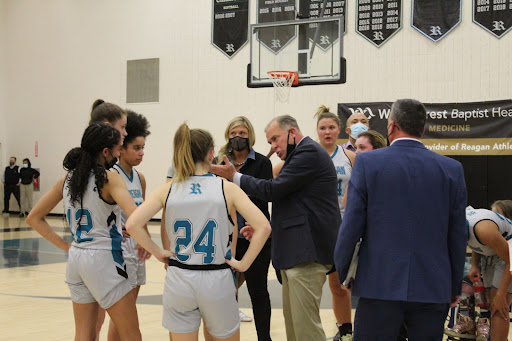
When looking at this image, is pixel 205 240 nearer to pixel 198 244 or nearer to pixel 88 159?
pixel 198 244

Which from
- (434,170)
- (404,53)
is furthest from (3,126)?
(434,170)

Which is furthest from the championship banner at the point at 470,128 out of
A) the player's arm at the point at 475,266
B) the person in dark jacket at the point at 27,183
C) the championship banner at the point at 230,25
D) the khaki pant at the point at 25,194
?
the khaki pant at the point at 25,194

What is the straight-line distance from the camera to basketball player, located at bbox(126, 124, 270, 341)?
338cm

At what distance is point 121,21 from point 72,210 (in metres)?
16.2

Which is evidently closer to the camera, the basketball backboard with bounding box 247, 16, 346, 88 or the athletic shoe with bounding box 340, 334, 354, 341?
the athletic shoe with bounding box 340, 334, 354, 341

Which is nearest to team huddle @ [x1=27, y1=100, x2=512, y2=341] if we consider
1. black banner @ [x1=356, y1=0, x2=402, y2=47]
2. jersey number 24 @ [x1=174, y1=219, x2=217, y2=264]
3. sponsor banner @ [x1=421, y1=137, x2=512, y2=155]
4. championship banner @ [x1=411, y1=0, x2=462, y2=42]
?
jersey number 24 @ [x1=174, y1=219, x2=217, y2=264]

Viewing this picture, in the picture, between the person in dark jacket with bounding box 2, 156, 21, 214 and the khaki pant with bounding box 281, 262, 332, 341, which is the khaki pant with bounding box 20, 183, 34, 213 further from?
the khaki pant with bounding box 281, 262, 332, 341

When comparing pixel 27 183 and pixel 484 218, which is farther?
pixel 27 183

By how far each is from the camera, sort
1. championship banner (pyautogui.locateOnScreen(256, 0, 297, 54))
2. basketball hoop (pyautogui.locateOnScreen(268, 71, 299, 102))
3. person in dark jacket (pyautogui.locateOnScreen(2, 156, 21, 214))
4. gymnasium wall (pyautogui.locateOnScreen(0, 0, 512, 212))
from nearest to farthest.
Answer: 1. basketball hoop (pyautogui.locateOnScreen(268, 71, 299, 102))
2. championship banner (pyautogui.locateOnScreen(256, 0, 297, 54))
3. gymnasium wall (pyautogui.locateOnScreen(0, 0, 512, 212))
4. person in dark jacket (pyautogui.locateOnScreen(2, 156, 21, 214))

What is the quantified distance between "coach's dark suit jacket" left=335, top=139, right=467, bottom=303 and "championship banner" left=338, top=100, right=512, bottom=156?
11310 mm

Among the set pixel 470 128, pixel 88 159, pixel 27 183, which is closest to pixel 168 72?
pixel 27 183

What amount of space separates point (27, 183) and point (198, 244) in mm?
18487

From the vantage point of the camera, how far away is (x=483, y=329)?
512 cm

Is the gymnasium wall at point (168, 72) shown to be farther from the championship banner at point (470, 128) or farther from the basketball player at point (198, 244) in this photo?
the basketball player at point (198, 244)
